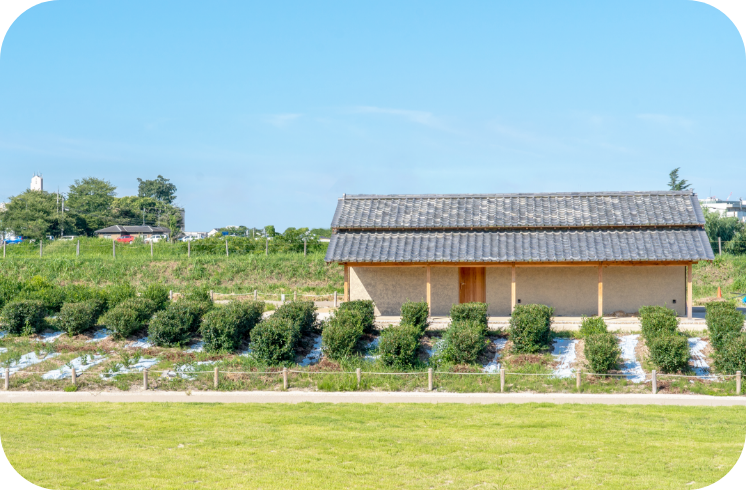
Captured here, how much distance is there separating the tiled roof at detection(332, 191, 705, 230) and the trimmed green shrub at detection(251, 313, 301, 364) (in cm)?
827

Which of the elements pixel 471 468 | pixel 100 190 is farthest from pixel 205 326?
pixel 100 190

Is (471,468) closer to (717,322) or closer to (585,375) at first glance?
(585,375)

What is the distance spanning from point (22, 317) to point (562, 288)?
786 inches

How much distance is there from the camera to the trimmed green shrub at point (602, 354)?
18.2m

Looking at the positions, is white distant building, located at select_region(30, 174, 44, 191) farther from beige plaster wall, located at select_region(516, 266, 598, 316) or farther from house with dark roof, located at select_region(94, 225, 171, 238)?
beige plaster wall, located at select_region(516, 266, 598, 316)

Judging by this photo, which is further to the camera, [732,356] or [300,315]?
[300,315]

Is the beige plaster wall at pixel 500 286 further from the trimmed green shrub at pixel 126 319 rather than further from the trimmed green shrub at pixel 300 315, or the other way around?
the trimmed green shrub at pixel 126 319

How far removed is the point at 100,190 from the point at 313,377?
227ft

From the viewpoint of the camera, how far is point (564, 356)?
2003cm

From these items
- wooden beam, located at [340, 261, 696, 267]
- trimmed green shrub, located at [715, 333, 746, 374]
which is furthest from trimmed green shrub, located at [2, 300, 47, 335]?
trimmed green shrub, located at [715, 333, 746, 374]

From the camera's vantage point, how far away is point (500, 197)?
2906 centimetres

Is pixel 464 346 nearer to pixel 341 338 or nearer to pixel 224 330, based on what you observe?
pixel 341 338

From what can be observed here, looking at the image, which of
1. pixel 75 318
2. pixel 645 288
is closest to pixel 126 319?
pixel 75 318

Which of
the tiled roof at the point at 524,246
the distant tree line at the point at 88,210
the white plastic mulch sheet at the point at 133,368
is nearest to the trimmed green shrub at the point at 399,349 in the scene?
the tiled roof at the point at 524,246
